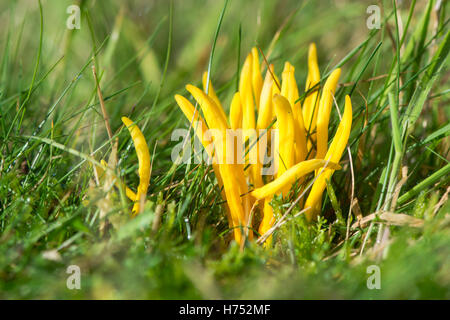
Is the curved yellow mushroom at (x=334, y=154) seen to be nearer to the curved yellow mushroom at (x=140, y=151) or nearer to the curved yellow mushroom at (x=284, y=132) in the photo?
the curved yellow mushroom at (x=284, y=132)

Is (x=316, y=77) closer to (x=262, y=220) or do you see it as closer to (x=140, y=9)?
(x=262, y=220)

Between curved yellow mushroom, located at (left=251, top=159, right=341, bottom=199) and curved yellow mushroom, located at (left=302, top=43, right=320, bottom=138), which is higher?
curved yellow mushroom, located at (left=302, top=43, right=320, bottom=138)

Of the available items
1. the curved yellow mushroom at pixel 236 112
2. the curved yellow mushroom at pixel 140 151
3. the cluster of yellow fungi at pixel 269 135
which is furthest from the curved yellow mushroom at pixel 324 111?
the curved yellow mushroom at pixel 140 151

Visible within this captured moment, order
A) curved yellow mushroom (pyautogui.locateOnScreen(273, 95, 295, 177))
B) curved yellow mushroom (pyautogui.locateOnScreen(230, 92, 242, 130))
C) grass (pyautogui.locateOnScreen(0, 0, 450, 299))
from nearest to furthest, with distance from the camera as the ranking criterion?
grass (pyautogui.locateOnScreen(0, 0, 450, 299))
curved yellow mushroom (pyautogui.locateOnScreen(273, 95, 295, 177))
curved yellow mushroom (pyautogui.locateOnScreen(230, 92, 242, 130))

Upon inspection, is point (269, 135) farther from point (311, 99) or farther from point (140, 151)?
point (140, 151)

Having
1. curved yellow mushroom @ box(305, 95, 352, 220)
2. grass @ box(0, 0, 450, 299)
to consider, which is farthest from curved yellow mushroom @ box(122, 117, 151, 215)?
curved yellow mushroom @ box(305, 95, 352, 220)

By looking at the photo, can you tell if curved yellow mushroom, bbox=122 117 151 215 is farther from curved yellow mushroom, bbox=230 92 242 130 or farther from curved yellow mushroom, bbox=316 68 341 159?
curved yellow mushroom, bbox=316 68 341 159
